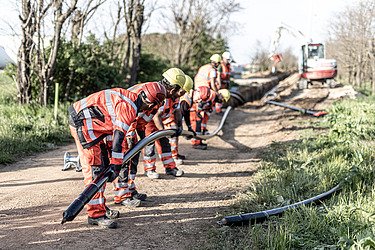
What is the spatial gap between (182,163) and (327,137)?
3399 mm

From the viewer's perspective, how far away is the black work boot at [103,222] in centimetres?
490

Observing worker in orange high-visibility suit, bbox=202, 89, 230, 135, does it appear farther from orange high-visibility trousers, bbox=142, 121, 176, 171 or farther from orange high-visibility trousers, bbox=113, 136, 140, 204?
orange high-visibility trousers, bbox=113, 136, 140, 204

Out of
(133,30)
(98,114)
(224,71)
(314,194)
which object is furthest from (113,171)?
(133,30)

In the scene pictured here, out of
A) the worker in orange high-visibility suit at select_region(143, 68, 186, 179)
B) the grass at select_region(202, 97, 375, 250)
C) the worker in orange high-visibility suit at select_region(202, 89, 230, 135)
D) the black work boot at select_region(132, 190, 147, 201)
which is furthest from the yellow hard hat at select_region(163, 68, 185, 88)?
the worker in orange high-visibility suit at select_region(202, 89, 230, 135)

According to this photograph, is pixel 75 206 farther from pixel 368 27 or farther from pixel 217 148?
pixel 368 27

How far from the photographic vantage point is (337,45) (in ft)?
119

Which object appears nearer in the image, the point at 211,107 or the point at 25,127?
the point at 25,127

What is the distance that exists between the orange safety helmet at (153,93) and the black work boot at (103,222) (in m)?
1.46

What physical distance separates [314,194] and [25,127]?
268 inches

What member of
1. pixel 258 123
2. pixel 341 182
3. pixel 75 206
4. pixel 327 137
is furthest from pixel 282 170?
pixel 258 123

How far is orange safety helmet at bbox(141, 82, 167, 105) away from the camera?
5.23 metres

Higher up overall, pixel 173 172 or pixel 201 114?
pixel 201 114

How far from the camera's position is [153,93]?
5.28 meters

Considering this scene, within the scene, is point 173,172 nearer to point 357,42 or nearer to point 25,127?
point 25,127
